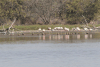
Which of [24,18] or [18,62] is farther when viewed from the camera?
[24,18]

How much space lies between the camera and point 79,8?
79.1 meters

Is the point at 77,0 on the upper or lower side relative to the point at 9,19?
Result: upper

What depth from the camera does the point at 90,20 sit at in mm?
81312

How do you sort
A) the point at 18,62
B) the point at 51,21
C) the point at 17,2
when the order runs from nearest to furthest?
the point at 18,62 < the point at 17,2 < the point at 51,21

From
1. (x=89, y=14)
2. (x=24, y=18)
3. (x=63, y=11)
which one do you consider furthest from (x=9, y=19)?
(x=89, y=14)

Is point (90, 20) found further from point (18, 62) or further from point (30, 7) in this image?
point (18, 62)

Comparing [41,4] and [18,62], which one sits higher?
[41,4]

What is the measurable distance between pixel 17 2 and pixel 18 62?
60.0m

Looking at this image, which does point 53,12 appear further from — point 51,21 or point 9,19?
point 9,19

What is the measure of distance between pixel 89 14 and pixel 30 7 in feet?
56.4

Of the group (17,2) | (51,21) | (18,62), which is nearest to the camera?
(18,62)

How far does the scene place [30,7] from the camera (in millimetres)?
79188

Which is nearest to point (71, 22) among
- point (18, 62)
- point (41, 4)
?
point (41, 4)

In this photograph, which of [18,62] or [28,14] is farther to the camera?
[28,14]
